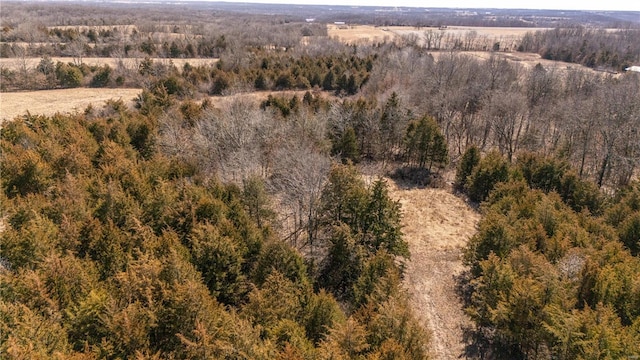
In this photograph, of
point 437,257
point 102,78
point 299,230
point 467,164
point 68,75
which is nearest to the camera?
point 437,257

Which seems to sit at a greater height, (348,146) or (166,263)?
(348,146)

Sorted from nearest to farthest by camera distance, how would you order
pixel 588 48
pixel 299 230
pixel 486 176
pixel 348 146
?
pixel 299 230 → pixel 486 176 → pixel 348 146 → pixel 588 48

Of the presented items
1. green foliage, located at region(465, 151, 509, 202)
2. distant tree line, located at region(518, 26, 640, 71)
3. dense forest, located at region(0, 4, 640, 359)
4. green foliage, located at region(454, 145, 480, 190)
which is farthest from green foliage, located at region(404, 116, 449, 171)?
distant tree line, located at region(518, 26, 640, 71)

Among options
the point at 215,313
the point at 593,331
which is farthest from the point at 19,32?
the point at 593,331

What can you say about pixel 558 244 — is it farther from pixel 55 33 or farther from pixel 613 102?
pixel 55 33

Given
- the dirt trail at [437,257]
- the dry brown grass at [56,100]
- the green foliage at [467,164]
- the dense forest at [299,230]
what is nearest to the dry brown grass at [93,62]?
the dry brown grass at [56,100]

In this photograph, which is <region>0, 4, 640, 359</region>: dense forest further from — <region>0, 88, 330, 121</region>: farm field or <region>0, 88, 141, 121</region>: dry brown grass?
<region>0, 88, 141, 121</region>: dry brown grass

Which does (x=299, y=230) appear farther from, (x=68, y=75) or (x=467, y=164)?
(x=68, y=75)

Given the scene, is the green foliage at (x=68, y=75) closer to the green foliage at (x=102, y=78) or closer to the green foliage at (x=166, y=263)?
the green foliage at (x=102, y=78)

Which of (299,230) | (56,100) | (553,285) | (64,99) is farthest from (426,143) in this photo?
(56,100)
